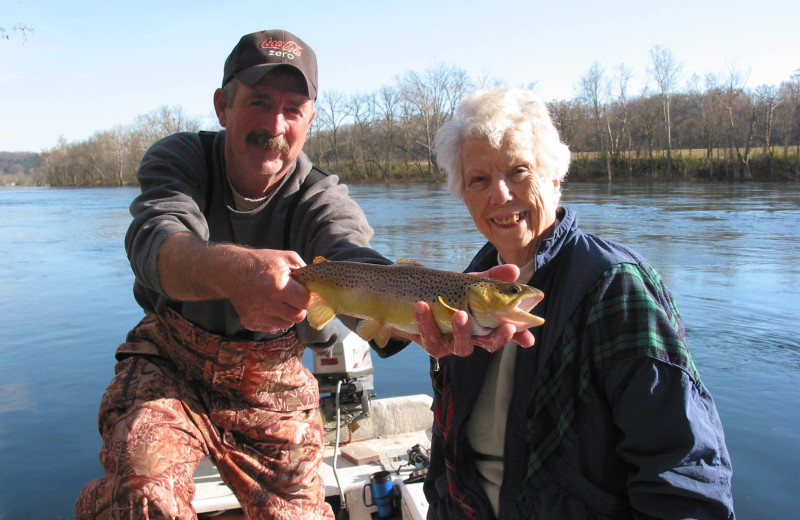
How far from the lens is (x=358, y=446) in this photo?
6.06 meters

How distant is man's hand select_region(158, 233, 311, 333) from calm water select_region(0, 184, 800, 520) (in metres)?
4.98

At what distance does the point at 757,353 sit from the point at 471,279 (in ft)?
28.9

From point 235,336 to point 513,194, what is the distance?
1.96m

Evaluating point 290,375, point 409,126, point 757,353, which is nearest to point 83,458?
point 290,375

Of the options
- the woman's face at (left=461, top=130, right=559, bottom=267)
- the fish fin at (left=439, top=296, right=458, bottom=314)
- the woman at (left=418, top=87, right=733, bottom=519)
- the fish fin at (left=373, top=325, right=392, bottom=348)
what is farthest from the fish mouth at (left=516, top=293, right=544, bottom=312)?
the fish fin at (left=373, top=325, right=392, bottom=348)

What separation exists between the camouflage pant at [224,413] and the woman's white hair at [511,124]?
1805 millimetres

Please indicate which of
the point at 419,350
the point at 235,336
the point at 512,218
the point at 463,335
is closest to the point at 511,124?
the point at 512,218

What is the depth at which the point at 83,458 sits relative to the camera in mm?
7559

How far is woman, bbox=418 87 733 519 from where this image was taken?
7.34 feet

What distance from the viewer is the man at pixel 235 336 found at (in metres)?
3.33

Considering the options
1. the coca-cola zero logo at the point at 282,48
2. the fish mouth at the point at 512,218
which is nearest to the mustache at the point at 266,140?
the coca-cola zero logo at the point at 282,48

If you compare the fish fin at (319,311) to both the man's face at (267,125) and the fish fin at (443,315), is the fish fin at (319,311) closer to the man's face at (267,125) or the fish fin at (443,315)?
the fish fin at (443,315)

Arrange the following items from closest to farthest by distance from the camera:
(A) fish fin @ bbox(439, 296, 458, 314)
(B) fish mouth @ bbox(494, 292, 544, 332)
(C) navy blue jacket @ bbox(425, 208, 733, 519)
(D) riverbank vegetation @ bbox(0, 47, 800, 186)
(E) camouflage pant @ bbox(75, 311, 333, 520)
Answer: (C) navy blue jacket @ bbox(425, 208, 733, 519) → (B) fish mouth @ bbox(494, 292, 544, 332) → (A) fish fin @ bbox(439, 296, 458, 314) → (E) camouflage pant @ bbox(75, 311, 333, 520) → (D) riverbank vegetation @ bbox(0, 47, 800, 186)

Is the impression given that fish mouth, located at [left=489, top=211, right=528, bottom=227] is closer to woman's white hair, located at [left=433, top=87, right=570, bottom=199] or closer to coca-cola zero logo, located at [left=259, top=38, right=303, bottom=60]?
woman's white hair, located at [left=433, top=87, right=570, bottom=199]
